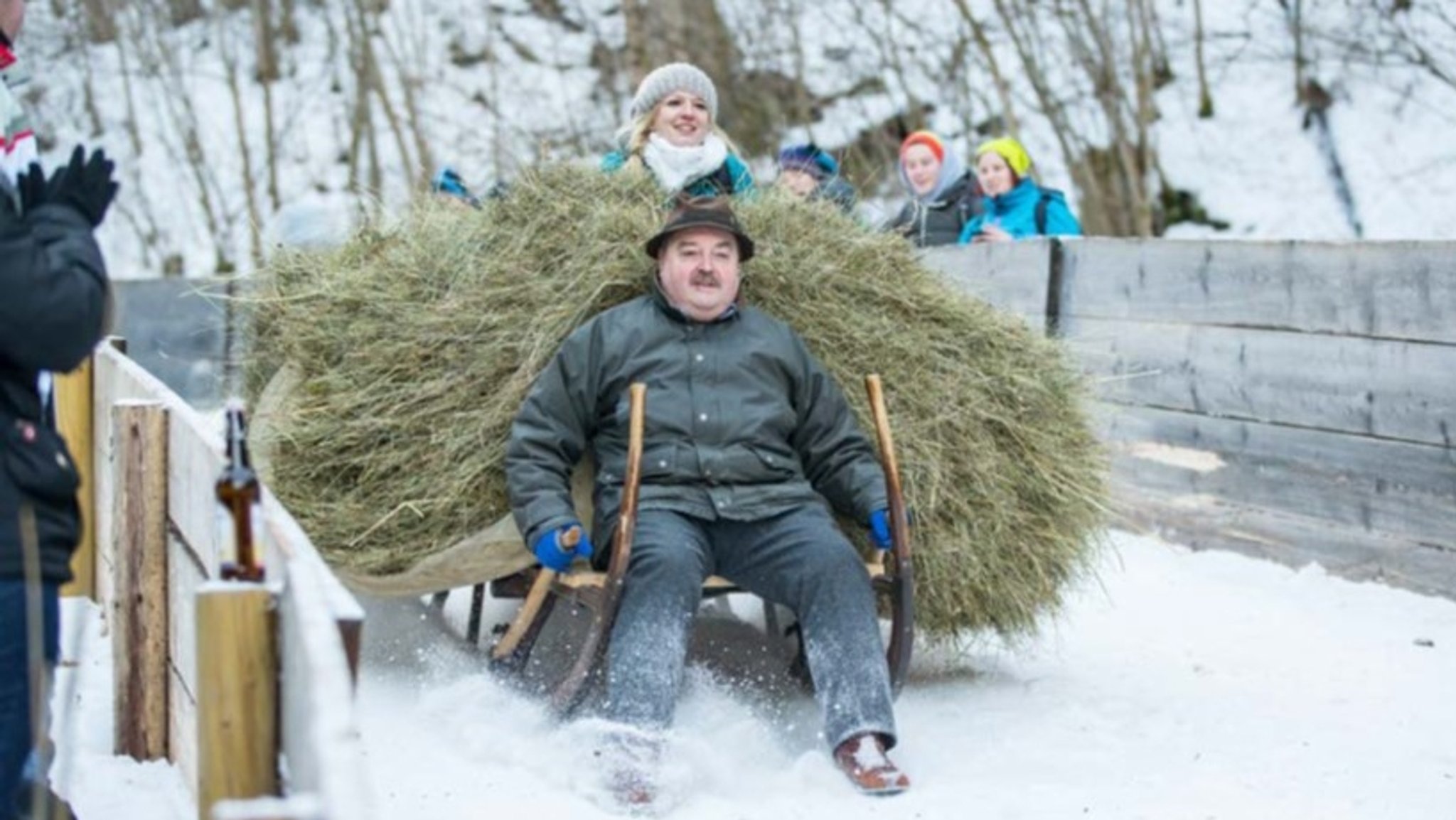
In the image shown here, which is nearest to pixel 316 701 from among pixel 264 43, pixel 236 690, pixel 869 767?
pixel 236 690

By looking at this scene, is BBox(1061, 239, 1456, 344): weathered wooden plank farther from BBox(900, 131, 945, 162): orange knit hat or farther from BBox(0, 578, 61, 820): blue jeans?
BBox(0, 578, 61, 820): blue jeans

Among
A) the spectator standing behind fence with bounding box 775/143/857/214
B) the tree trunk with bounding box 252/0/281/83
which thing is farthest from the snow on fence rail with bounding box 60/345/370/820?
the tree trunk with bounding box 252/0/281/83

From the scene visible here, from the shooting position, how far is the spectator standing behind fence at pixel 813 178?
17.6 ft

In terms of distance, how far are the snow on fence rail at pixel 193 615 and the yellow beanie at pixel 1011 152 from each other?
4196mm

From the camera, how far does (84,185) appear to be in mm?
A: 2682

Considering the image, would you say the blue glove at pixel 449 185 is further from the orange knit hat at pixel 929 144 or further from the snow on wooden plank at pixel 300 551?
the snow on wooden plank at pixel 300 551

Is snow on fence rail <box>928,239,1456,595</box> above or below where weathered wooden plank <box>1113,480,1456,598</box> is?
above

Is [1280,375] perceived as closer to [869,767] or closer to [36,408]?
[869,767]

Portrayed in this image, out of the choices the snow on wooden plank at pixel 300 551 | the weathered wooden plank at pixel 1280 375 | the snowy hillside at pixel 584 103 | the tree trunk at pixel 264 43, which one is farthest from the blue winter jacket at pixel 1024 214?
the tree trunk at pixel 264 43

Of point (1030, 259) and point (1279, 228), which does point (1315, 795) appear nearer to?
point (1030, 259)

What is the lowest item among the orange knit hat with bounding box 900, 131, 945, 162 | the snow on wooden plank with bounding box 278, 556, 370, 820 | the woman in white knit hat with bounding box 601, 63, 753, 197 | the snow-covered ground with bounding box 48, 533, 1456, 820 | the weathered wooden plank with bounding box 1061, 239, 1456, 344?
the snow-covered ground with bounding box 48, 533, 1456, 820

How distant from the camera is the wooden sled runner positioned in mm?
4285

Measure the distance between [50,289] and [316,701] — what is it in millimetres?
890

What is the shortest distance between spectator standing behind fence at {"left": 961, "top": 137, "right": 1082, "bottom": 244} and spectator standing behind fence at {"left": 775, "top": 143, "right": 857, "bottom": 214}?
1.79m
